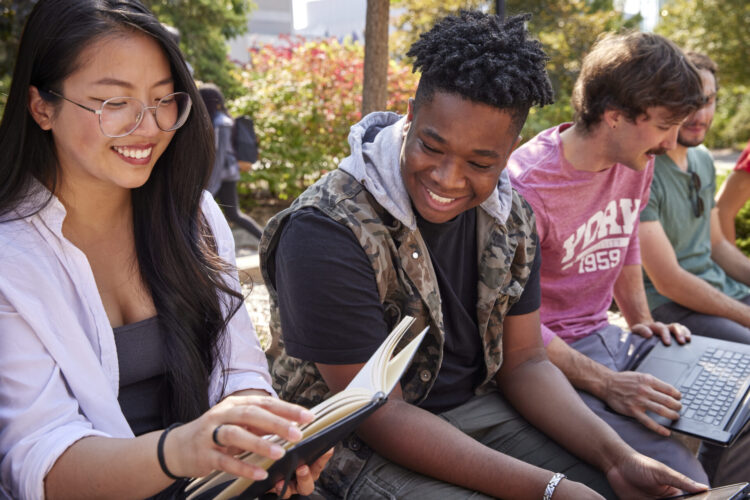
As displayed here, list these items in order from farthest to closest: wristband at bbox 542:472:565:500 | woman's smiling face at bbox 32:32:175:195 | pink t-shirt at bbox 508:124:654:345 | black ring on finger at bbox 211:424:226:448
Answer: pink t-shirt at bbox 508:124:654:345, wristband at bbox 542:472:565:500, woman's smiling face at bbox 32:32:175:195, black ring on finger at bbox 211:424:226:448

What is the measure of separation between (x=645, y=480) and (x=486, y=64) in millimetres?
1263

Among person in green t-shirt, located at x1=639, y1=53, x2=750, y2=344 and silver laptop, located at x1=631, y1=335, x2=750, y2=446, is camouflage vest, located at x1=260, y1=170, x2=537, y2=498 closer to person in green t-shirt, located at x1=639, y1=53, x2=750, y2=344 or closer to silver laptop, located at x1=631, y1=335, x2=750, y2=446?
silver laptop, located at x1=631, y1=335, x2=750, y2=446

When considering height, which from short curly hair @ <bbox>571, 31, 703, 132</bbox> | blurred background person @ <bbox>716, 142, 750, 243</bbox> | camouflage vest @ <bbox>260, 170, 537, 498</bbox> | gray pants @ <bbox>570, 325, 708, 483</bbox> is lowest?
gray pants @ <bbox>570, 325, 708, 483</bbox>

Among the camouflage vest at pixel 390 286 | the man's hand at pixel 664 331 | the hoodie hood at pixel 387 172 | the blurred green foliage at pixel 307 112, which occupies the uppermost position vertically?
the hoodie hood at pixel 387 172

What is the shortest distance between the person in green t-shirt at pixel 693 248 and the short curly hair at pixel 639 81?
59cm

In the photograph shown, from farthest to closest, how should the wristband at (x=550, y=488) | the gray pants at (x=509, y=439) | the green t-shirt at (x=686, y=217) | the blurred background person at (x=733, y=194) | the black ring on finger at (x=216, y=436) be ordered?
the blurred background person at (x=733, y=194)
the green t-shirt at (x=686, y=217)
the gray pants at (x=509, y=439)
the wristband at (x=550, y=488)
the black ring on finger at (x=216, y=436)

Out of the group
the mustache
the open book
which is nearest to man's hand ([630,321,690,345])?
the mustache

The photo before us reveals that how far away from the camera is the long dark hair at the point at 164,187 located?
67.2 inches

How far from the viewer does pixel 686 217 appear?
3826mm

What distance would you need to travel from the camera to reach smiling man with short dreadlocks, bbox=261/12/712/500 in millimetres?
1955

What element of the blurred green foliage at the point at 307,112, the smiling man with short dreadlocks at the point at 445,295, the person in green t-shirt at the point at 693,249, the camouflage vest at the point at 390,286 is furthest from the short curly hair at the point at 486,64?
the blurred green foliage at the point at 307,112

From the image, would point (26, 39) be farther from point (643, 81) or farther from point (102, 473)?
point (643, 81)

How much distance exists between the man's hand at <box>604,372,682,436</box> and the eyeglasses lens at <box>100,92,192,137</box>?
1.72m

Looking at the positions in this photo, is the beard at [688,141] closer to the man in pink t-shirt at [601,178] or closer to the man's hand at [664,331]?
the man in pink t-shirt at [601,178]
